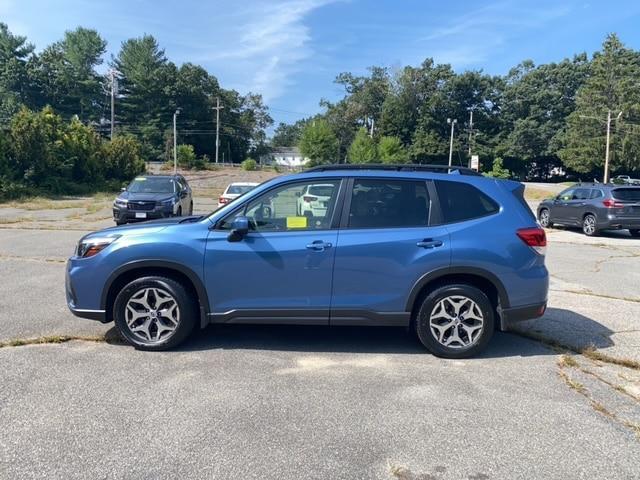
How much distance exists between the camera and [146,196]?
16.3 meters

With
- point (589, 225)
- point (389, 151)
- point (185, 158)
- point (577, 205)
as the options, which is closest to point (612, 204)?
point (589, 225)

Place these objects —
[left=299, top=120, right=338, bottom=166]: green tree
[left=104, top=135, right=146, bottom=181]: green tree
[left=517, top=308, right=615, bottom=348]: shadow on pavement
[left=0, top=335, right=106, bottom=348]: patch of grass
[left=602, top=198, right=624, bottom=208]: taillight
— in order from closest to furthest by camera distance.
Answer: [left=0, top=335, right=106, bottom=348]: patch of grass < [left=517, top=308, right=615, bottom=348]: shadow on pavement < [left=602, top=198, right=624, bottom=208]: taillight < [left=104, top=135, right=146, bottom=181]: green tree < [left=299, top=120, right=338, bottom=166]: green tree

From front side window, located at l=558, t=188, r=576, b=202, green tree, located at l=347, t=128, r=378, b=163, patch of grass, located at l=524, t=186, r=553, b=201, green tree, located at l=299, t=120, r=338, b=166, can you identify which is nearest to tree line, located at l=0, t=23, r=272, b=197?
green tree, located at l=299, t=120, r=338, b=166

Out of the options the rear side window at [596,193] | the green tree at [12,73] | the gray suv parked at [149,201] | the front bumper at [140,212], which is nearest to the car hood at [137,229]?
the gray suv parked at [149,201]

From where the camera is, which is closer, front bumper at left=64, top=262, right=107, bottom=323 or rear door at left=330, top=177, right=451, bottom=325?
rear door at left=330, top=177, right=451, bottom=325

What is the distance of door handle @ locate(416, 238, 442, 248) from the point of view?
488cm

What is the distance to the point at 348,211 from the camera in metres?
5.00

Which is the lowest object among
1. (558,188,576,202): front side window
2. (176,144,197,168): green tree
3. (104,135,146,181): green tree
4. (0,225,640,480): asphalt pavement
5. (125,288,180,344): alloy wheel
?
(0,225,640,480): asphalt pavement

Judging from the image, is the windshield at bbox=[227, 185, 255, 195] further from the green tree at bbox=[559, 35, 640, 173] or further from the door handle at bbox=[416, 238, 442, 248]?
the green tree at bbox=[559, 35, 640, 173]

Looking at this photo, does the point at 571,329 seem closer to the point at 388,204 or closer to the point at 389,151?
the point at 388,204

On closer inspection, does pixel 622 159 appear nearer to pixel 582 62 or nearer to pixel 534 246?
pixel 582 62

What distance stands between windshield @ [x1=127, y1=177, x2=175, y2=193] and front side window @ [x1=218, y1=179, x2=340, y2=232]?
12888 millimetres

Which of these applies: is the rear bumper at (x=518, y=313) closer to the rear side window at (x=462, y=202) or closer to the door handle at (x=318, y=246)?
the rear side window at (x=462, y=202)

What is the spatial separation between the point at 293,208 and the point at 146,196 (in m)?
12.4
